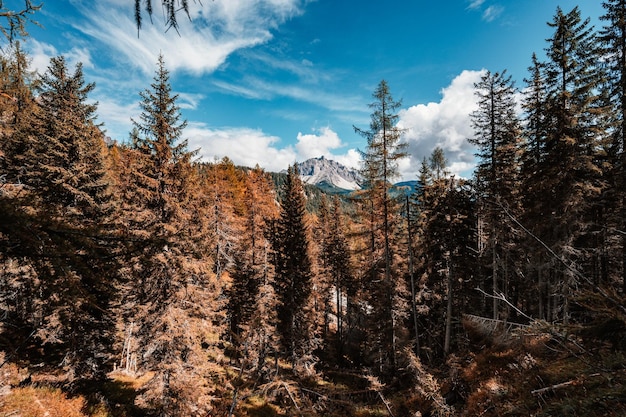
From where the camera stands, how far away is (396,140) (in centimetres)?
1758

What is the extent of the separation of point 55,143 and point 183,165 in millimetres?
6403

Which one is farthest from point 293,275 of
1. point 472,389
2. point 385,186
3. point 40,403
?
point 40,403

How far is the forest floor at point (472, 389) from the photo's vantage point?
370cm

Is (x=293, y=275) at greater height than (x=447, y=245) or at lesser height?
lesser

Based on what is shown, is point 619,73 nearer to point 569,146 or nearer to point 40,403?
point 569,146

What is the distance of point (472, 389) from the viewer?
10.4 metres

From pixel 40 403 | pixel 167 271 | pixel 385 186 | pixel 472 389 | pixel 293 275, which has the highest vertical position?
pixel 385 186

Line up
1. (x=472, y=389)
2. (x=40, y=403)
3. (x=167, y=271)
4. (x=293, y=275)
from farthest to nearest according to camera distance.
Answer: (x=293, y=275) → (x=167, y=271) → (x=40, y=403) → (x=472, y=389)

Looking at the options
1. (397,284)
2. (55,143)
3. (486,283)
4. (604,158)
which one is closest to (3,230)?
(55,143)

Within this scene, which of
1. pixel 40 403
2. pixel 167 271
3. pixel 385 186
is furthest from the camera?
pixel 385 186

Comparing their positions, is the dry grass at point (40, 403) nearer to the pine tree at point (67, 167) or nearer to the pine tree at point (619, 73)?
the pine tree at point (67, 167)

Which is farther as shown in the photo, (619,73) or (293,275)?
(293,275)

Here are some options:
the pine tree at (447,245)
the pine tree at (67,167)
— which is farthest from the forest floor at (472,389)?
the pine tree at (447,245)

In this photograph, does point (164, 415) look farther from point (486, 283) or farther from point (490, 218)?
point (486, 283)
